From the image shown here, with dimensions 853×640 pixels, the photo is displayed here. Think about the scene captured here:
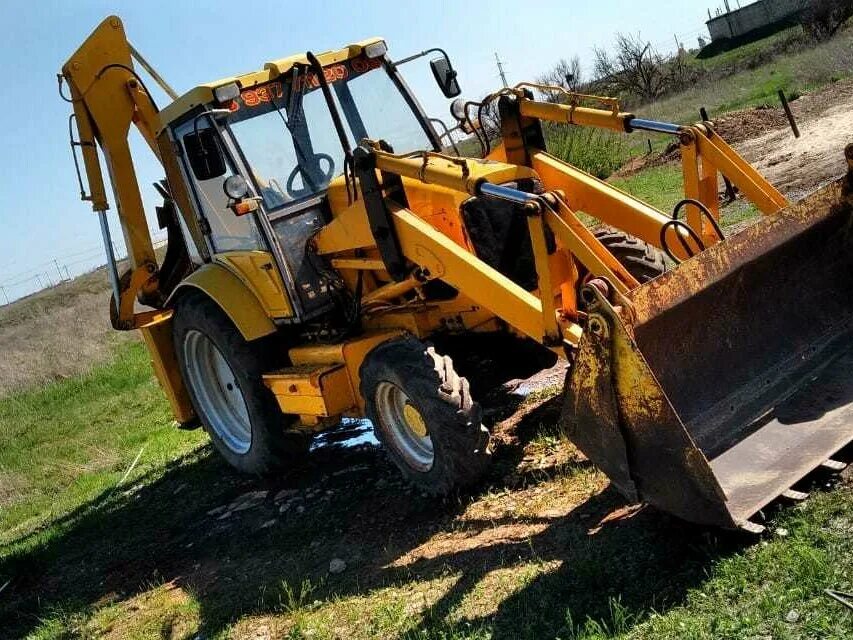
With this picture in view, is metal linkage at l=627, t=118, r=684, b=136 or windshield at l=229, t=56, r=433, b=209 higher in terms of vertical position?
windshield at l=229, t=56, r=433, b=209

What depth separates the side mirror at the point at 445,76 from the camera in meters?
6.73

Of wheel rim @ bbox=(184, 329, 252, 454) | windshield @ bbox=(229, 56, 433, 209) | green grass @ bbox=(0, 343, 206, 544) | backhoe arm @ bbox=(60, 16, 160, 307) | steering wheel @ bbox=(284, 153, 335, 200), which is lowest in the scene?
green grass @ bbox=(0, 343, 206, 544)

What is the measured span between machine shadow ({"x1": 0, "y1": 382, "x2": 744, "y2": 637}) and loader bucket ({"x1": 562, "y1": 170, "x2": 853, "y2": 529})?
0.38 m

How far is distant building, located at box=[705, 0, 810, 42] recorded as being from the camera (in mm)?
49062

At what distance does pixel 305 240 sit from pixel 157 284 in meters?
2.44

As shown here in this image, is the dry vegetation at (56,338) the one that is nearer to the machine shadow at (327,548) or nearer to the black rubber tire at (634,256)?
the machine shadow at (327,548)

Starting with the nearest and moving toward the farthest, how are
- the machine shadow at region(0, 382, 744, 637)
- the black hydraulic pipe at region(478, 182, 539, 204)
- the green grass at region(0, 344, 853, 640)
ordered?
the green grass at region(0, 344, 853, 640), the machine shadow at region(0, 382, 744, 637), the black hydraulic pipe at region(478, 182, 539, 204)

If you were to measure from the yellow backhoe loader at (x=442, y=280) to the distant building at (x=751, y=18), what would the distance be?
4631 cm

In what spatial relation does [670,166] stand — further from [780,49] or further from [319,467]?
[780,49]

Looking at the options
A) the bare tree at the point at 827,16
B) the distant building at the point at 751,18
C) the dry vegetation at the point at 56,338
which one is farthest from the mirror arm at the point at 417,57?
the distant building at the point at 751,18

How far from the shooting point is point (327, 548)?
222 inches

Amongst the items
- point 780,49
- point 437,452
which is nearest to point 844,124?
point 437,452

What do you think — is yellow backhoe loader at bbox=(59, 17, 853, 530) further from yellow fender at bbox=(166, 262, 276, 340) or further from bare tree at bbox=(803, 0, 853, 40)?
bare tree at bbox=(803, 0, 853, 40)

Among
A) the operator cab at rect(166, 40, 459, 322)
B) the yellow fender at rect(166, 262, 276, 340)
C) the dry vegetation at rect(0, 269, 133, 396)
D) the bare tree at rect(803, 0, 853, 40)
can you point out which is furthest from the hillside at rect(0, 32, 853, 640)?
the bare tree at rect(803, 0, 853, 40)
